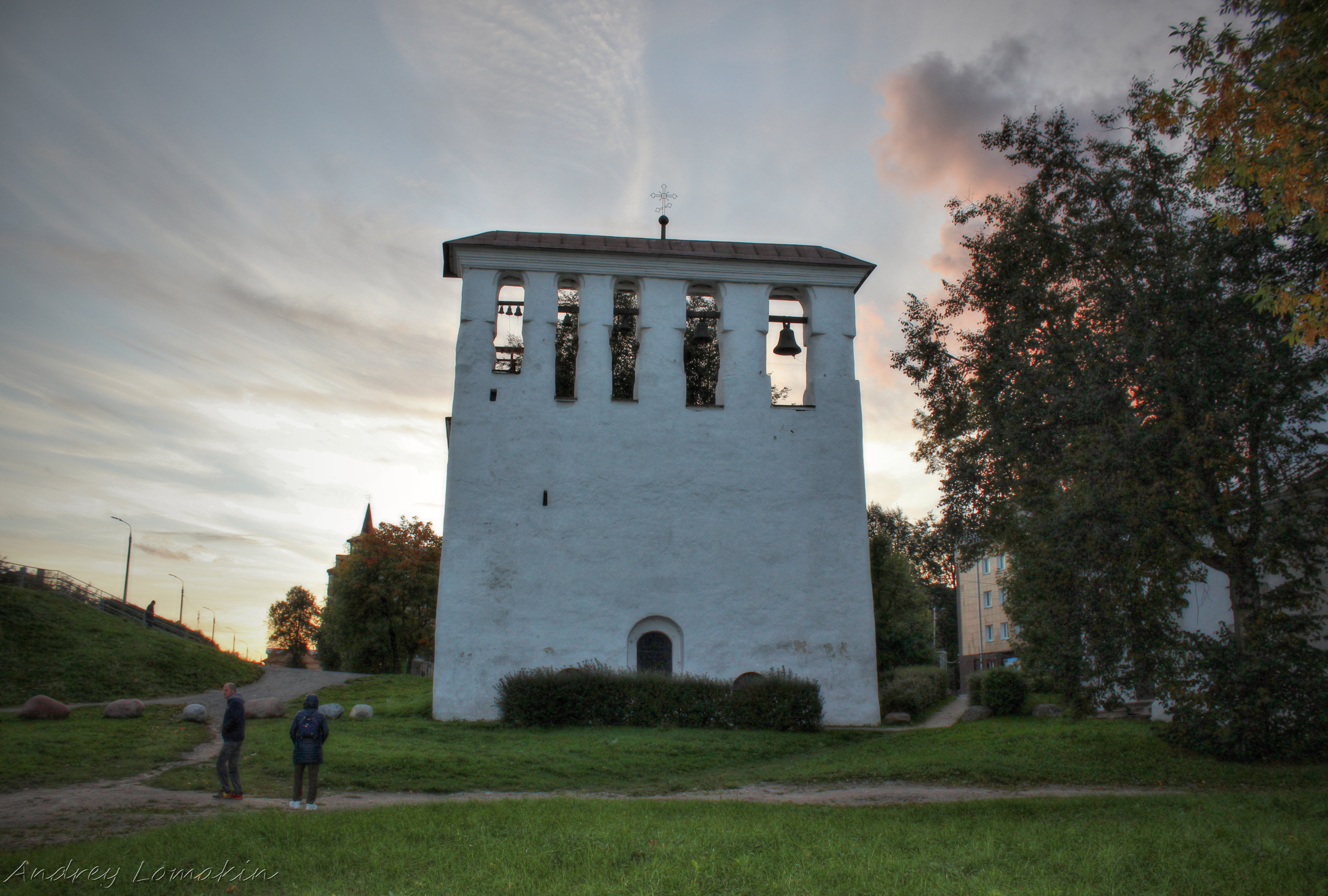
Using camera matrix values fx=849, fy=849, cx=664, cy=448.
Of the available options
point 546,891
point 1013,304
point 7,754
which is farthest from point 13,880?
point 1013,304

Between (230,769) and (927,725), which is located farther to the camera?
(927,725)

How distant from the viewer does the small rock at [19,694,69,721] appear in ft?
56.1

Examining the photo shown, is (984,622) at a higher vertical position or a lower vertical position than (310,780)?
higher

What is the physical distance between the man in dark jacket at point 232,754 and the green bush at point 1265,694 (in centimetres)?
1344

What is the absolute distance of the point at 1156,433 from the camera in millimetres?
13008

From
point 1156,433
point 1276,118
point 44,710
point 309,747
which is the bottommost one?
point 44,710

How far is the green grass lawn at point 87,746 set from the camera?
1152cm

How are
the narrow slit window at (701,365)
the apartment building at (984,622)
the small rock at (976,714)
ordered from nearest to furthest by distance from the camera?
the small rock at (976,714) < the narrow slit window at (701,365) < the apartment building at (984,622)

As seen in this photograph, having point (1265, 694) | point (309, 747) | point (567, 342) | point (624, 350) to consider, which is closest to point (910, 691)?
point (1265, 694)

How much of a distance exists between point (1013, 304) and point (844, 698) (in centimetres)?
1001

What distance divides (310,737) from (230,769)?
4.83 ft

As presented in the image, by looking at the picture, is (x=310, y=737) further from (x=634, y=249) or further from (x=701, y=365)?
(x=701, y=365)

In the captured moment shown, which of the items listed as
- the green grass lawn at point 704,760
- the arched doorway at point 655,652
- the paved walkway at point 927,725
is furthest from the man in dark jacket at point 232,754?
the paved walkway at point 927,725

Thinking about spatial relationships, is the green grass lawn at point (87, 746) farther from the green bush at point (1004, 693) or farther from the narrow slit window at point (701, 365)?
the green bush at point (1004, 693)
